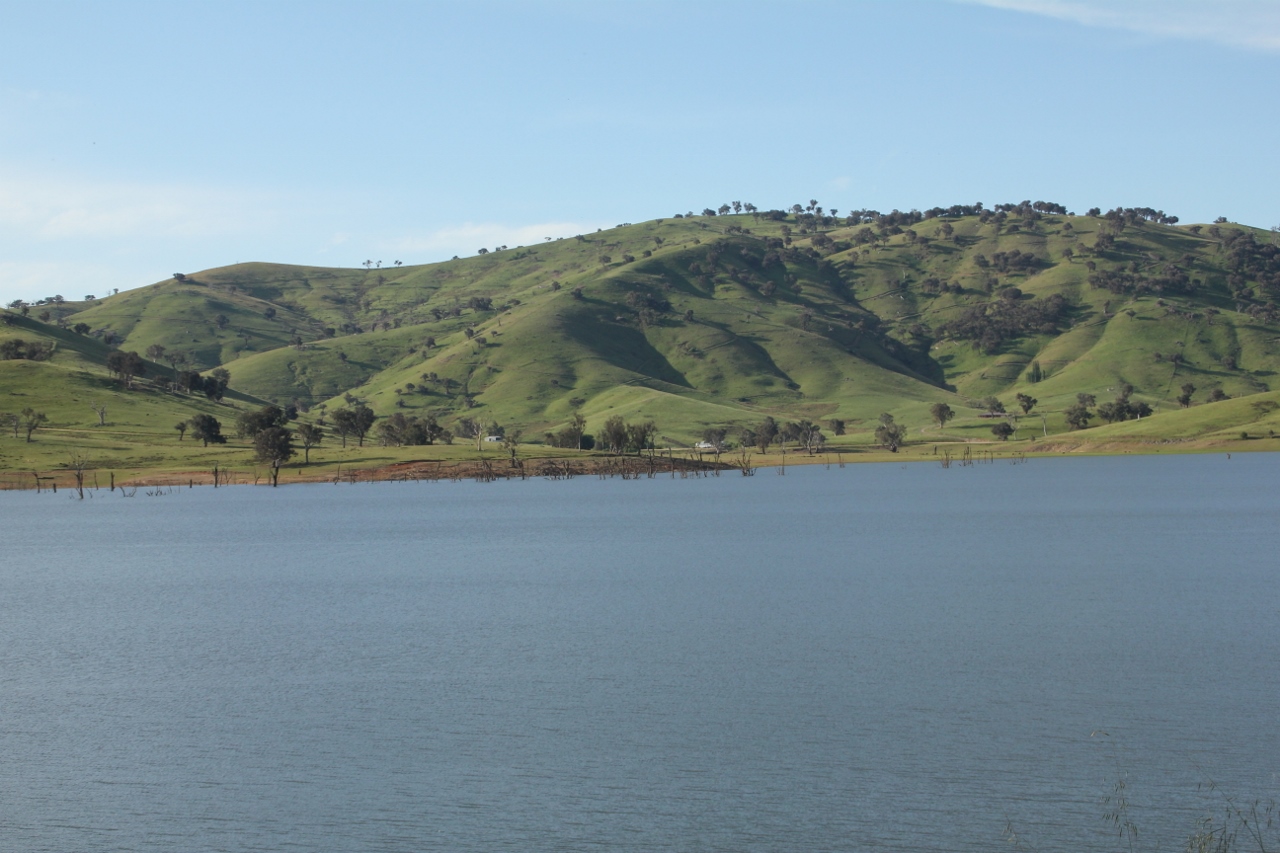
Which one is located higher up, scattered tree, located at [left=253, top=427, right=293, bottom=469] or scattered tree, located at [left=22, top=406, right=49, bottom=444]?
scattered tree, located at [left=22, top=406, right=49, bottom=444]

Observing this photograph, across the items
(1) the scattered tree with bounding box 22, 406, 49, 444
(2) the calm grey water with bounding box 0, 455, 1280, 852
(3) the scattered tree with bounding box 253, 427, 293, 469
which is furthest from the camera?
(1) the scattered tree with bounding box 22, 406, 49, 444

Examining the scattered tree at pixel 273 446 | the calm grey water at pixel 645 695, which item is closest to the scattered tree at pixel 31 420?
the scattered tree at pixel 273 446

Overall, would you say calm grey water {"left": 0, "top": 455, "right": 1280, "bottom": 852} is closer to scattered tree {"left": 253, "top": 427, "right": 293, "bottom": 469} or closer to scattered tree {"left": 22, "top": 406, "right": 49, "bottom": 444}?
scattered tree {"left": 253, "top": 427, "right": 293, "bottom": 469}

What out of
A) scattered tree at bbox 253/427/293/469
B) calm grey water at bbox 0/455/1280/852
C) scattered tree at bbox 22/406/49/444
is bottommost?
calm grey water at bbox 0/455/1280/852

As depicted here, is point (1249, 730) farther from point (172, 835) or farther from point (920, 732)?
point (172, 835)

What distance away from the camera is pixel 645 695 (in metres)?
39.0

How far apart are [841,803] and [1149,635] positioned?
25371 mm

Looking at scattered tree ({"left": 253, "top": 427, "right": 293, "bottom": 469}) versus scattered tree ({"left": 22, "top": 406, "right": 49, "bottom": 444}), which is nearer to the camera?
scattered tree ({"left": 253, "top": 427, "right": 293, "bottom": 469})

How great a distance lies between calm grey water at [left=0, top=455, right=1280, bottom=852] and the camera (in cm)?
2723

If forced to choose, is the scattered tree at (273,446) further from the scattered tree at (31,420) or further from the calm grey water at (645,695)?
the calm grey water at (645,695)

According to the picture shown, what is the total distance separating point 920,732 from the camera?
33.2m

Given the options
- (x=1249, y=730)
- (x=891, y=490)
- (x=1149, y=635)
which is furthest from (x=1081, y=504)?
(x=1249, y=730)

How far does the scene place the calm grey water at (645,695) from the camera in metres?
27.2

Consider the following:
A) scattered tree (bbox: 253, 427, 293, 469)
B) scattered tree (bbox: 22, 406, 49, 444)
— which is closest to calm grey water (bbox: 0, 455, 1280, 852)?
scattered tree (bbox: 253, 427, 293, 469)
